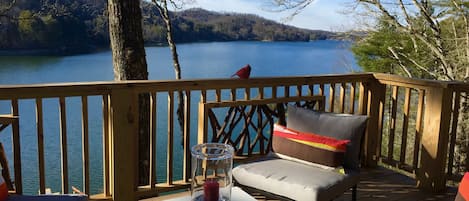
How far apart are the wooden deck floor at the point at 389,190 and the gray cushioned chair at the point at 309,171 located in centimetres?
43

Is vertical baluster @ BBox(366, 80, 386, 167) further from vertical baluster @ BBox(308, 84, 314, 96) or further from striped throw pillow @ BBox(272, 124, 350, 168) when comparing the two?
striped throw pillow @ BBox(272, 124, 350, 168)

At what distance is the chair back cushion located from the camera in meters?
3.00

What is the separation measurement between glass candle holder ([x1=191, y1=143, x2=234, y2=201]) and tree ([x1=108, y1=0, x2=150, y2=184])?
2.52 metres

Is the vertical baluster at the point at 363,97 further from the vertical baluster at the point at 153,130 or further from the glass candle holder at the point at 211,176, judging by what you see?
the glass candle holder at the point at 211,176


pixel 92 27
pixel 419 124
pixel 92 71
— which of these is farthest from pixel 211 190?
pixel 92 71

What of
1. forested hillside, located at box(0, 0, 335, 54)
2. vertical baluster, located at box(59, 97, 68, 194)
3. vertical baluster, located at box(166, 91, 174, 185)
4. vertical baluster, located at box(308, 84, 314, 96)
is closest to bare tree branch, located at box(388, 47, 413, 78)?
forested hillside, located at box(0, 0, 335, 54)

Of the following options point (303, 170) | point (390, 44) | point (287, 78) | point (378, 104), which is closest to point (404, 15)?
point (390, 44)

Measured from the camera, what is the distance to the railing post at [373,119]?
4008 millimetres

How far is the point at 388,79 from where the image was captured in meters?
3.88

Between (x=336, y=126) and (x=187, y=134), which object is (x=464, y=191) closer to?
(x=336, y=126)

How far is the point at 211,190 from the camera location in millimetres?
1903

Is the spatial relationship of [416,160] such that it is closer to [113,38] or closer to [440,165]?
[440,165]

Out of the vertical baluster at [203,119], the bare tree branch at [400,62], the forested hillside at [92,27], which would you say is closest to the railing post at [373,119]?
the vertical baluster at [203,119]

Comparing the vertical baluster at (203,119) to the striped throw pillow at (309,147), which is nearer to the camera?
the striped throw pillow at (309,147)
